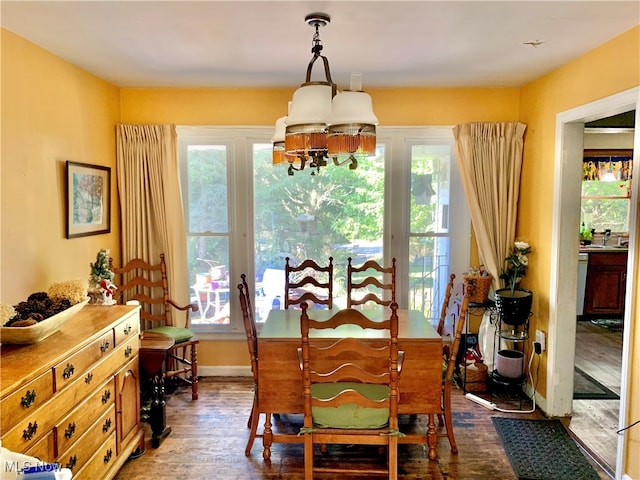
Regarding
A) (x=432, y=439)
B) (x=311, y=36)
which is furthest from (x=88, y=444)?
(x=311, y=36)

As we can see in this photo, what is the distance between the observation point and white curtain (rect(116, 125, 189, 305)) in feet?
12.6

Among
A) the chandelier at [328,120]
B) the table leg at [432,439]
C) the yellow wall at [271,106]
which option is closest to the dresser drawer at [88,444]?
the chandelier at [328,120]

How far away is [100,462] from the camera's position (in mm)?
2357

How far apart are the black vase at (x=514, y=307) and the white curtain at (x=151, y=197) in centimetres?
265

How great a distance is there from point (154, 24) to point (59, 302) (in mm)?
1547

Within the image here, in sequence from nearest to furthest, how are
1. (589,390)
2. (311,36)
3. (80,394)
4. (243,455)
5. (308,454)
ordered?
1. (80,394)
2. (308,454)
3. (311,36)
4. (243,455)
5. (589,390)

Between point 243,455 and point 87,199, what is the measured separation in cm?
213

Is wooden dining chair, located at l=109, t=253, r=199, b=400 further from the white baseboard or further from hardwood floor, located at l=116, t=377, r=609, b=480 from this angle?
hardwood floor, located at l=116, t=377, r=609, b=480

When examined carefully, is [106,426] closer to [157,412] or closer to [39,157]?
[157,412]

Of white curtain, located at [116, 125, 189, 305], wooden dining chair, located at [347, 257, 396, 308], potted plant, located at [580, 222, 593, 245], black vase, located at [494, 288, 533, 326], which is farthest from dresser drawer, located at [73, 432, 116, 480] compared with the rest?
potted plant, located at [580, 222, 593, 245]

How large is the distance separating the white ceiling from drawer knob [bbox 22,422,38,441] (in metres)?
1.88

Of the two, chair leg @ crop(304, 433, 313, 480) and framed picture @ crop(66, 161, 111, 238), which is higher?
framed picture @ crop(66, 161, 111, 238)

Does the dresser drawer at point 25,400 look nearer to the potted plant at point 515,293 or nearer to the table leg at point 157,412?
the table leg at point 157,412

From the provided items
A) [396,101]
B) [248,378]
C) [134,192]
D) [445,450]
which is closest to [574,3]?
[396,101]
